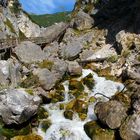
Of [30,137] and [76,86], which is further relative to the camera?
[76,86]

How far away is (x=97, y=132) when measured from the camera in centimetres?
4353

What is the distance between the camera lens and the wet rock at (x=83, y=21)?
72875 mm

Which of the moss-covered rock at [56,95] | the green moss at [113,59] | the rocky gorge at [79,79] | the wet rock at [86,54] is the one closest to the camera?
the rocky gorge at [79,79]

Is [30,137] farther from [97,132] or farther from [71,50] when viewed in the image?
[71,50]

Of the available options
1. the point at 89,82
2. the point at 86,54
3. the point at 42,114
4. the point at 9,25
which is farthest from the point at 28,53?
the point at 9,25

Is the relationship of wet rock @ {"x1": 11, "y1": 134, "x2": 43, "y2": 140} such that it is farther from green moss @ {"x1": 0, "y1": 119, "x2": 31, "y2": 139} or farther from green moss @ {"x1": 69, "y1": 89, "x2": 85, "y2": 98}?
green moss @ {"x1": 69, "y1": 89, "x2": 85, "y2": 98}

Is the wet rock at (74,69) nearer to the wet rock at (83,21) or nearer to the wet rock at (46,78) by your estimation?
the wet rock at (46,78)

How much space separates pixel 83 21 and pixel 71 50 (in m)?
9.37

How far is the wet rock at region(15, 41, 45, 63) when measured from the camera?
6181cm

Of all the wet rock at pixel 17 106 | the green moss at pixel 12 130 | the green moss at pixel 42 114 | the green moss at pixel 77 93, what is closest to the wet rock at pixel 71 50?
the green moss at pixel 77 93

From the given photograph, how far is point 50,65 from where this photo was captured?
5662cm

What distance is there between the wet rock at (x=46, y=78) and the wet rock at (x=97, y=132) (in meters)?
10.2

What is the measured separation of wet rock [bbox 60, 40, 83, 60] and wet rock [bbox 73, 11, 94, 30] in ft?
19.3

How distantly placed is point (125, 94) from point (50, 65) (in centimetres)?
1316
